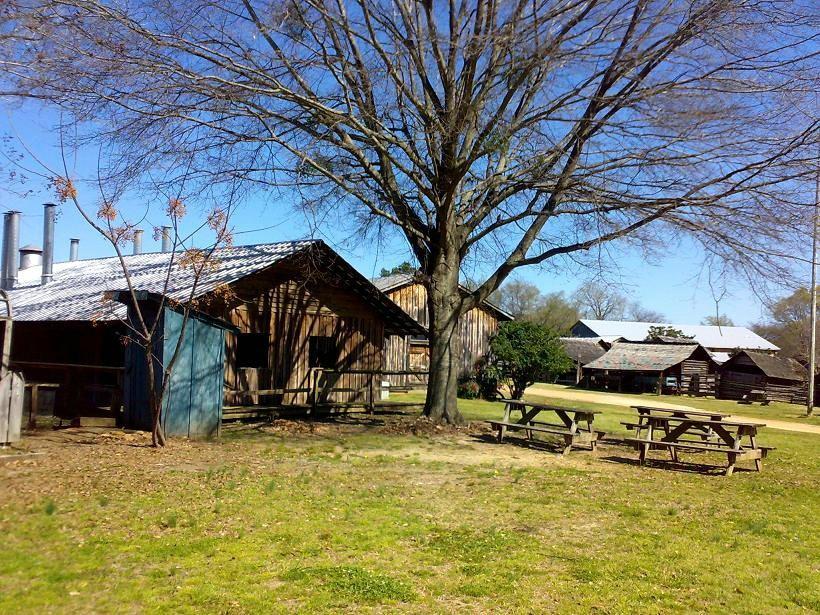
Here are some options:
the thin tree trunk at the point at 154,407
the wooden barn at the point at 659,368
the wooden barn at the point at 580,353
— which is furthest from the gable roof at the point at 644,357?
the thin tree trunk at the point at 154,407

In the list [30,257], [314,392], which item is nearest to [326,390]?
[314,392]

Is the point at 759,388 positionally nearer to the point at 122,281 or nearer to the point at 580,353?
the point at 580,353

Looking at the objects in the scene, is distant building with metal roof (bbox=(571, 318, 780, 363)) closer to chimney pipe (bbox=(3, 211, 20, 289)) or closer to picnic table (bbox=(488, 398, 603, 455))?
picnic table (bbox=(488, 398, 603, 455))

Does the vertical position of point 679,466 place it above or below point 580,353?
below

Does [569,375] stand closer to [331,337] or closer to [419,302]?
[419,302]

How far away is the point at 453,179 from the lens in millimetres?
14398

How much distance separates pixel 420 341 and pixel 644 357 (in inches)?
818

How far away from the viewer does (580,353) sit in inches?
2117

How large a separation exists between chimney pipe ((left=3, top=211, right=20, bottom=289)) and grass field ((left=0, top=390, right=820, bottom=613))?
17.3 m

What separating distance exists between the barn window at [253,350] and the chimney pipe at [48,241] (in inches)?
439

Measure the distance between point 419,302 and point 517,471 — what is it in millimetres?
22066

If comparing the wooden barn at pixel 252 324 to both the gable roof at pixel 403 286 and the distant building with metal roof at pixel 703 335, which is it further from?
the distant building with metal roof at pixel 703 335

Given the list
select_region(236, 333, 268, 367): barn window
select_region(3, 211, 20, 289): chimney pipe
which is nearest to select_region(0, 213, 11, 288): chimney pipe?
select_region(3, 211, 20, 289): chimney pipe

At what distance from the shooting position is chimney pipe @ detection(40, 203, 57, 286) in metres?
25.0
